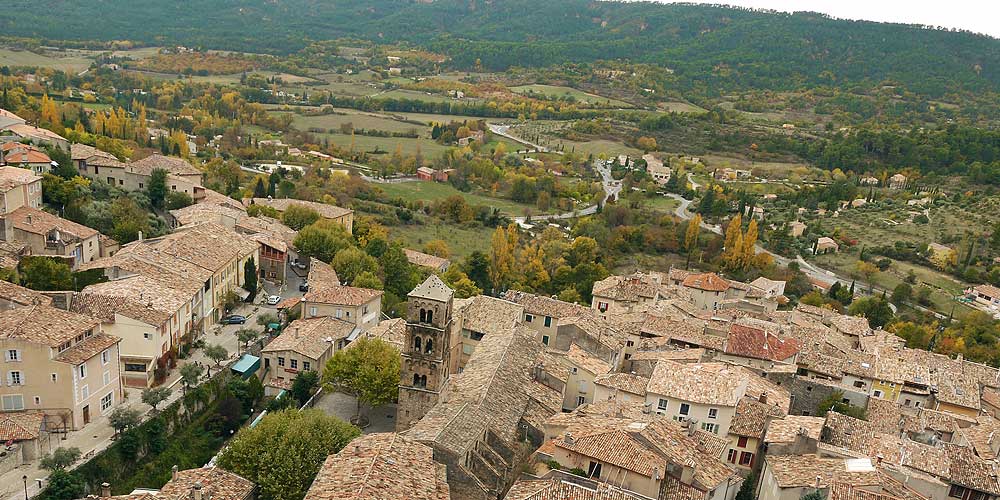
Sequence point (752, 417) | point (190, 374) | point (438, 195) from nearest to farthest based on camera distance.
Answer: point (752, 417) < point (190, 374) < point (438, 195)

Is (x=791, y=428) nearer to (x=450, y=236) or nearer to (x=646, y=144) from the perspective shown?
(x=450, y=236)

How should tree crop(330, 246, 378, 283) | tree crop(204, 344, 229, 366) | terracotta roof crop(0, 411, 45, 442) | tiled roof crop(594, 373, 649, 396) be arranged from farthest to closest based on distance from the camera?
tree crop(330, 246, 378, 283) → tree crop(204, 344, 229, 366) → tiled roof crop(594, 373, 649, 396) → terracotta roof crop(0, 411, 45, 442)

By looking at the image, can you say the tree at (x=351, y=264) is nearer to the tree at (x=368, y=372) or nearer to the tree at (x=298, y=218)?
the tree at (x=298, y=218)

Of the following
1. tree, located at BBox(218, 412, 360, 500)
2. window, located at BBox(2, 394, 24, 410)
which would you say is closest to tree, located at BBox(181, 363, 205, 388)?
window, located at BBox(2, 394, 24, 410)

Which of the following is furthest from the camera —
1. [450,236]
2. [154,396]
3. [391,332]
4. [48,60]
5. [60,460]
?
[48,60]

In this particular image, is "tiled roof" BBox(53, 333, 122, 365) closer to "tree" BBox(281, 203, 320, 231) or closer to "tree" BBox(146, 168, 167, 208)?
"tree" BBox(146, 168, 167, 208)

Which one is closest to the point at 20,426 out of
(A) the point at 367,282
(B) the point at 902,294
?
(A) the point at 367,282

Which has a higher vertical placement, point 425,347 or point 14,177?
point 14,177
